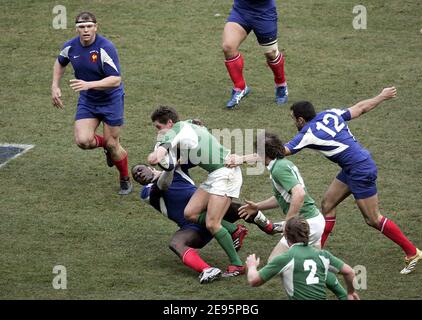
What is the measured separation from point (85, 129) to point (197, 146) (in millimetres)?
2098

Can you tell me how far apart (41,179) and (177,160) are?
108 inches

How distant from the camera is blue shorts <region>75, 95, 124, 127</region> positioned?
11.0 m

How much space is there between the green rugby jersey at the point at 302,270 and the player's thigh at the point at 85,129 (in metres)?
A: 3.90

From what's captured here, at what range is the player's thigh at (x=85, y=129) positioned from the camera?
1090cm

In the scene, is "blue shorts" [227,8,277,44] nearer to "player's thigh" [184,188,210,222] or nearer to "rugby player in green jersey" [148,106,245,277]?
"rugby player in green jersey" [148,106,245,277]

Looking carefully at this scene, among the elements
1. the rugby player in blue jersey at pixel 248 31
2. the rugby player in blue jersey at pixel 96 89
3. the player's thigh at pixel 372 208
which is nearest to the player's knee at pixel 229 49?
the rugby player in blue jersey at pixel 248 31

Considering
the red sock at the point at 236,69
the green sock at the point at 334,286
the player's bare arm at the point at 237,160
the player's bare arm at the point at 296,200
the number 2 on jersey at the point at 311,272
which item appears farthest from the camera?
the red sock at the point at 236,69

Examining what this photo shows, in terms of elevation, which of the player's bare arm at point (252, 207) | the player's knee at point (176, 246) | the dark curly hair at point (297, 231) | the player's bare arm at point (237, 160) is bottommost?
the player's knee at point (176, 246)

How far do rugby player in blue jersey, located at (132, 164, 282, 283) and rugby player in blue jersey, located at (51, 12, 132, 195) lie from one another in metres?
1.42

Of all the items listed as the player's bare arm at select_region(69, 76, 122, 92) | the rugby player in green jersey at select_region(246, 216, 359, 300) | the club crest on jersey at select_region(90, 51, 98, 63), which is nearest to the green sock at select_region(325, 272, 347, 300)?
the rugby player in green jersey at select_region(246, 216, 359, 300)

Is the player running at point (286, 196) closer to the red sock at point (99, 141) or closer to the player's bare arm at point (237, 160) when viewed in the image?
the player's bare arm at point (237, 160)
